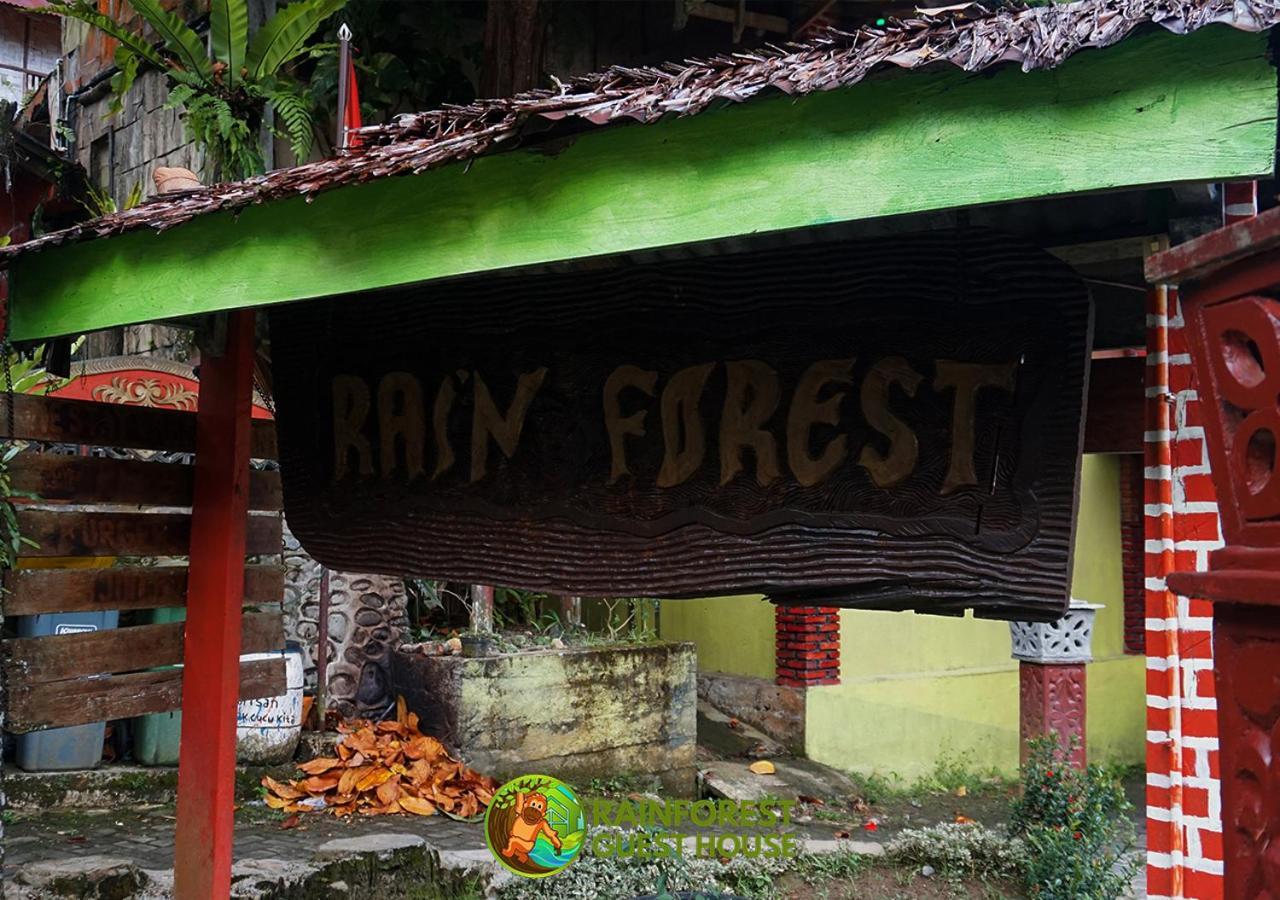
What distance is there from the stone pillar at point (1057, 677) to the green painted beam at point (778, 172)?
20.9ft

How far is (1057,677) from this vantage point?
7.88 m

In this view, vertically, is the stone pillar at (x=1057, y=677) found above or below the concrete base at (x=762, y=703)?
above

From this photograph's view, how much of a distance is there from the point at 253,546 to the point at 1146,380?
128 inches

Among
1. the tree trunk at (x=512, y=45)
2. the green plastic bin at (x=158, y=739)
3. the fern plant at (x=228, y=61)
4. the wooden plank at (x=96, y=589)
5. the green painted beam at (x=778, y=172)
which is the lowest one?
the green plastic bin at (x=158, y=739)

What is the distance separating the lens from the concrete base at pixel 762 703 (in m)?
9.51

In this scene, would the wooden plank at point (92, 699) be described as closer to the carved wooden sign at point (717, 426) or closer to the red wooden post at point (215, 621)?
the red wooden post at point (215, 621)

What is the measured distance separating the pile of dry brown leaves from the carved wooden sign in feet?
11.1

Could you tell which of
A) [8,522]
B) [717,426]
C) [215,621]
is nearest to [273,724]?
[215,621]

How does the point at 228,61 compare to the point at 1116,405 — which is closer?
the point at 1116,405

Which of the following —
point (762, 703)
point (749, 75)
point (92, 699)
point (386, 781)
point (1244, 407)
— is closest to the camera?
point (1244, 407)

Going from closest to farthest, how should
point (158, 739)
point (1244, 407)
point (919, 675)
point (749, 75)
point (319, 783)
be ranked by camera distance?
point (1244, 407) < point (749, 75) < point (158, 739) < point (319, 783) < point (919, 675)

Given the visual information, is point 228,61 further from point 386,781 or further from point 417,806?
point 417,806

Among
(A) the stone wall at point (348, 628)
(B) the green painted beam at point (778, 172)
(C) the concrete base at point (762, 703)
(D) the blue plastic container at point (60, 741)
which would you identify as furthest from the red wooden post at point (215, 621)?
(C) the concrete base at point (762, 703)

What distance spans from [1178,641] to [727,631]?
7834 mm
